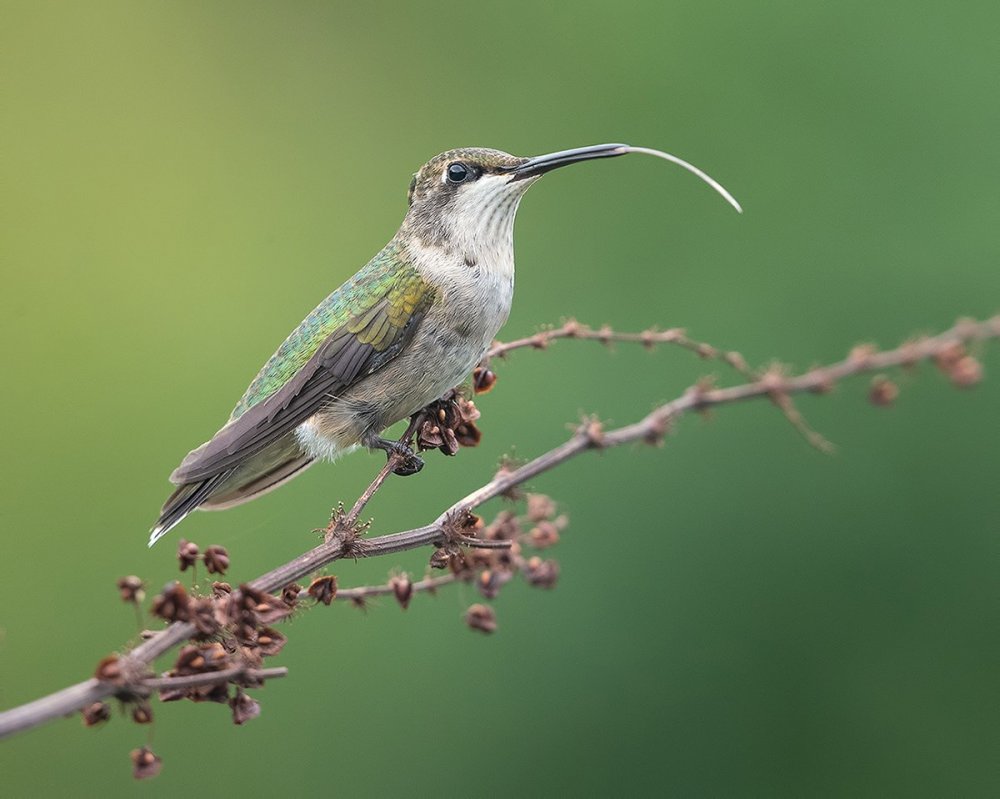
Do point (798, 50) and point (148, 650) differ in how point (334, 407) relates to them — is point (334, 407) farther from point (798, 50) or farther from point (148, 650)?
point (798, 50)

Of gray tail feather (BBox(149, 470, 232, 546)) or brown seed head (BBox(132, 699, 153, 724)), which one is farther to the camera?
gray tail feather (BBox(149, 470, 232, 546))

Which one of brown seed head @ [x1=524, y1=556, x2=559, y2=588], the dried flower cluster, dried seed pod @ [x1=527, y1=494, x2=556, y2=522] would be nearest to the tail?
the dried flower cluster

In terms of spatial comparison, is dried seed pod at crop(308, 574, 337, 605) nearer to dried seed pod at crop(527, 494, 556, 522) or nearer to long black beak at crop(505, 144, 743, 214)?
Result: dried seed pod at crop(527, 494, 556, 522)

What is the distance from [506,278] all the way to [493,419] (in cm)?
169

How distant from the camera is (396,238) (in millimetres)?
4250

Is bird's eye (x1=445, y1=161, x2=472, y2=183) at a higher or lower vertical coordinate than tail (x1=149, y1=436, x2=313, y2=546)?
higher

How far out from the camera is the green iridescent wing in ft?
11.9

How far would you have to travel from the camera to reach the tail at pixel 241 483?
130 inches

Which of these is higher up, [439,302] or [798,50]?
[798,50]

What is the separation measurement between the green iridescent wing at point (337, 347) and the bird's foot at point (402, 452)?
20 cm

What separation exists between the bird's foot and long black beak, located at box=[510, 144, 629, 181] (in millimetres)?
972

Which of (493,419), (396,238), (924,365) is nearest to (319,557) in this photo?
(924,365)

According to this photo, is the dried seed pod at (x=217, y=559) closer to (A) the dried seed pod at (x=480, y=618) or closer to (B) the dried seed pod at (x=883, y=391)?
(A) the dried seed pod at (x=480, y=618)

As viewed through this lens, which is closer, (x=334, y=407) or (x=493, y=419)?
(x=334, y=407)
